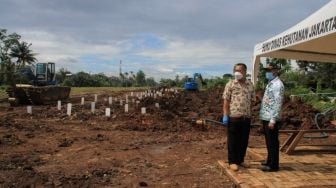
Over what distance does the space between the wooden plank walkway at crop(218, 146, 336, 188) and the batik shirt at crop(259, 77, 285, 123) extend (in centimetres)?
86

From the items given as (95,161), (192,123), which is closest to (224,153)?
(95,161)

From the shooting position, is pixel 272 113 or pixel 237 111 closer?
pixel 272 113

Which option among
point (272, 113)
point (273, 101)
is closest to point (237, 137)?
point (272, 113)

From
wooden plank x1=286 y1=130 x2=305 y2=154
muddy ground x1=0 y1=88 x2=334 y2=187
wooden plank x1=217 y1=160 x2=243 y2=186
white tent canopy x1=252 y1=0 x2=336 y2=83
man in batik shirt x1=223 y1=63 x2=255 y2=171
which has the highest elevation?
white tent canopy x1=252 y1=0 x2=336 y2=83

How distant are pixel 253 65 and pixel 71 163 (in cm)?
540

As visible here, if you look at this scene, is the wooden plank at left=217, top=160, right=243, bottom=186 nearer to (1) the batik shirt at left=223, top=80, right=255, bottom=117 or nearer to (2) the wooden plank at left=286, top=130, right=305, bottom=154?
(1) the batik shirt at left=223, top=80, right=255, bottom=117

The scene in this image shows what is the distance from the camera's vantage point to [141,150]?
11.4m

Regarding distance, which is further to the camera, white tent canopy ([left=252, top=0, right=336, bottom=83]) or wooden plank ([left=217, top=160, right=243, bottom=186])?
wooden plank ([left=217, top=160, right=243, bottom=186])

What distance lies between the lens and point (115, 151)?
11156 millimetres

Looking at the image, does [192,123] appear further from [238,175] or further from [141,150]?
[238,175]

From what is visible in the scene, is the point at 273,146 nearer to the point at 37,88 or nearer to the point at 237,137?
the point at 237,137

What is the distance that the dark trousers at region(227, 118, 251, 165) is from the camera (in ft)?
27.2

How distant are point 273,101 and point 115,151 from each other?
4.22 m

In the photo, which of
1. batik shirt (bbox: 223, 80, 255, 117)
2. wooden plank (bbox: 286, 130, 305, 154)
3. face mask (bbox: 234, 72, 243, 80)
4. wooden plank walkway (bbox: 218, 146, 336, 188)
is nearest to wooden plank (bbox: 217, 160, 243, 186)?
wooden plank walkway (bbox: 218, 146, 336, 188)
